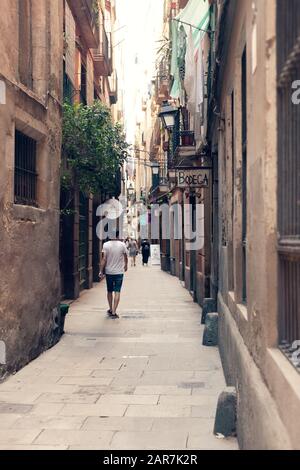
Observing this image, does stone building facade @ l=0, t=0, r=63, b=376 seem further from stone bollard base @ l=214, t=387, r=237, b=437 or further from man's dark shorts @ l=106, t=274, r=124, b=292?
stone bollard base @ l=214, t=387, r=237, b=437

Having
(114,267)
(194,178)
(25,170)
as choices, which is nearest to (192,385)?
(25,170)

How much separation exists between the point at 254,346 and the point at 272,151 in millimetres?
1536

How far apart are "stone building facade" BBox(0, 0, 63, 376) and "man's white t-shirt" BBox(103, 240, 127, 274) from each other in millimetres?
2886

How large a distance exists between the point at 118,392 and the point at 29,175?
3492 mm

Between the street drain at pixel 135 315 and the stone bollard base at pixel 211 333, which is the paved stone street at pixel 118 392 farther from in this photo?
the street drain at pixel 135 315

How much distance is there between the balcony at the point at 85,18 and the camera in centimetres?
1722

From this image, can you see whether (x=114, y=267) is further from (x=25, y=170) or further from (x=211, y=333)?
(x=25, y=170)

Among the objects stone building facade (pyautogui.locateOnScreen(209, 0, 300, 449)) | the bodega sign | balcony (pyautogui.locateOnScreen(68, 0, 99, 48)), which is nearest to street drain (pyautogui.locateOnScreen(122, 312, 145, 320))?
the bodega sign

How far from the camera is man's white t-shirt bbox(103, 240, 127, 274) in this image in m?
13.1

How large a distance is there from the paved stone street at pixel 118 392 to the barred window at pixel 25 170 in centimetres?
228

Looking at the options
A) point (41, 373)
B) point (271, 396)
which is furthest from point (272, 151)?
point (41, 373)

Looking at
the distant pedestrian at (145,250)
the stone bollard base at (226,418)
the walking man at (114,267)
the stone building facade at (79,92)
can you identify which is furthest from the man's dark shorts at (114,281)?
the distant pedestrian at (145,250)

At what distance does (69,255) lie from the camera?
17.2 metres

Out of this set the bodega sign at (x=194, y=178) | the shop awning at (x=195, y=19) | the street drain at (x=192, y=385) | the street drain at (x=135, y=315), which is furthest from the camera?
the street drain at (x=135, y=315)
